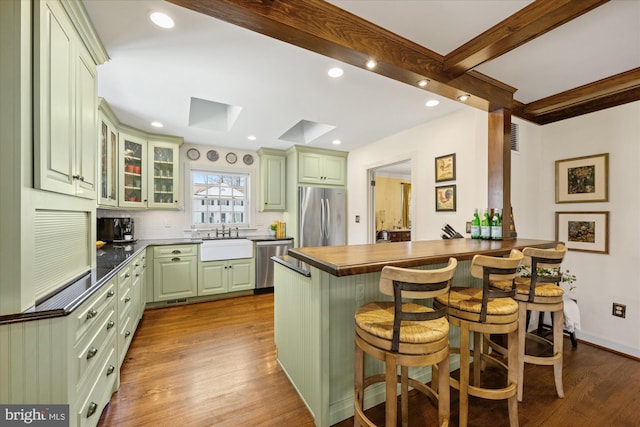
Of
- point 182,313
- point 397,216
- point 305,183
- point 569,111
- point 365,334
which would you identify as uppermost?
point 569,111

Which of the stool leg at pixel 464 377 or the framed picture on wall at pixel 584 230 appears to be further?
the framed picture on wall at pixel 584 230

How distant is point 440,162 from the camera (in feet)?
10.1

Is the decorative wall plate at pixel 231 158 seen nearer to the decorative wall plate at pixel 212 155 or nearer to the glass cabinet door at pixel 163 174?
the decorative wall plate at pixel 212 155

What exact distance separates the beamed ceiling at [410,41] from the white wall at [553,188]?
15.3 inches

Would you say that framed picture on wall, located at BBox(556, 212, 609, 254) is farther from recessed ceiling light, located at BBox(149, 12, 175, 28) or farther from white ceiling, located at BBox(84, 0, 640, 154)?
recessed ceiling light, located at BBox(149, 12, 175, 28)

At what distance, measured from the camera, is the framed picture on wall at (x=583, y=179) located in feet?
8.25

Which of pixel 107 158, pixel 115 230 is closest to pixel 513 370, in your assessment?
pixel 107 158

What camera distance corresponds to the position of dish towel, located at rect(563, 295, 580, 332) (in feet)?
8.08

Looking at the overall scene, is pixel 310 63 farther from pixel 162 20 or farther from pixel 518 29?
pixel 518 29

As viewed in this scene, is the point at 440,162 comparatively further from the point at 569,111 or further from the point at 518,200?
the point at 569,111

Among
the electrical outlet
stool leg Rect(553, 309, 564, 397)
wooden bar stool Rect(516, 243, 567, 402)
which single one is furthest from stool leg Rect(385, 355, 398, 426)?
the electrical outlet

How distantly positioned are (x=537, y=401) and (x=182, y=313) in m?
3.66

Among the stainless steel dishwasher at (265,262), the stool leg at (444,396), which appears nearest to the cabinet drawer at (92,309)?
the stool leg at (444,396)

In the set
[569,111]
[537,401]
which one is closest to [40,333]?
[537,401]
